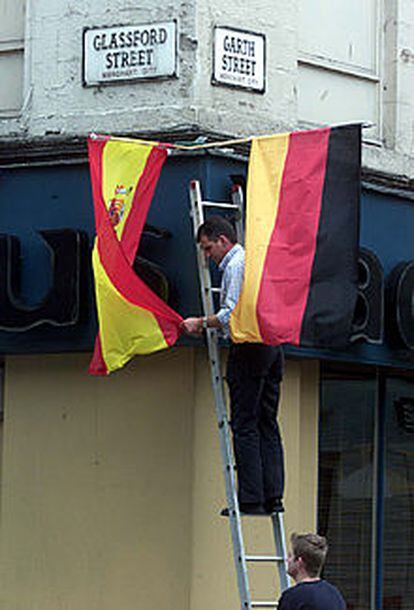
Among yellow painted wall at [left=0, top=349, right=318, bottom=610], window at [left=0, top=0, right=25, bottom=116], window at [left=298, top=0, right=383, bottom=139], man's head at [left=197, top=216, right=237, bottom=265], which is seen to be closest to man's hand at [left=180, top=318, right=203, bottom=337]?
man's head at [left=197, top=216, right=237, bottom=265]

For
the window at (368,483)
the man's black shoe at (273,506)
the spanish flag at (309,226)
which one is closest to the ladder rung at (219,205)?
the spanish flag at (309,226)

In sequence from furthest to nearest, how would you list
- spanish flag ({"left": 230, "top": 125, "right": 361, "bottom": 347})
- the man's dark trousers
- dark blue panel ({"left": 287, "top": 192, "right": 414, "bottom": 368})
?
dark blue panel ({"left": 287, "top": 192, "right": 414, "bottom": 368}) → spanish flag ({"left": 230, "top": 125, "right": 361, "bottom": 347}) → the man's dark trousers

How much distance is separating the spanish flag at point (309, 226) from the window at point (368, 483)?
6.97 feet

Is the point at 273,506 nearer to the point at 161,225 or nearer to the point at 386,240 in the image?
the point at 161,225

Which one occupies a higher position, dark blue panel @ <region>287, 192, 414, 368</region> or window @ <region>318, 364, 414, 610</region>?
dark blue panel @ <region>287, 192, 414, 368</region>

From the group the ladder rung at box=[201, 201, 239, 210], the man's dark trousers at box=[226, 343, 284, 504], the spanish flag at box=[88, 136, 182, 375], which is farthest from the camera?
the ladder rung at box=[201, 201, 239, 210]

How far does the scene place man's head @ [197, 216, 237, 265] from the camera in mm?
11180

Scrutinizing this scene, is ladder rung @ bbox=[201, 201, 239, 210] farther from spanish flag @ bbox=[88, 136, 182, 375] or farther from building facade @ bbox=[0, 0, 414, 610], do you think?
spanish flag @ bbox=[88, 136, 182, 375]

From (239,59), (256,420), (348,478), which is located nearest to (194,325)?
(256,420)

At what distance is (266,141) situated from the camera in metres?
11.4

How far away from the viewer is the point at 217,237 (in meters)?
11.2

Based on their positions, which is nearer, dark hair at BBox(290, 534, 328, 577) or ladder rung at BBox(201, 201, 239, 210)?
dark hair at BBox(290, 534, 328, 577)

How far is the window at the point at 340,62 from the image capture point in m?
13.6

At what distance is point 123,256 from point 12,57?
2822 millimetres
